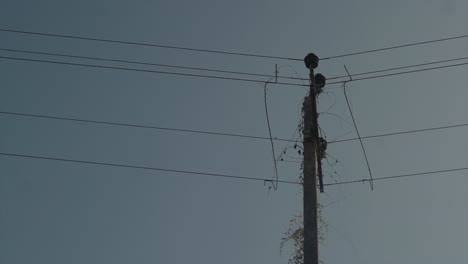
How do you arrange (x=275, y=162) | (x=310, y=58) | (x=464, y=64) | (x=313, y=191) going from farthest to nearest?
(x=464, y=64) → (x=275, y=162) → (x=310, y=58) → (x=313, y=191)

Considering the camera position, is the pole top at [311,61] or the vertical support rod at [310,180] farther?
the pole top at [311,61]

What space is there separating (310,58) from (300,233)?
9.56 ft

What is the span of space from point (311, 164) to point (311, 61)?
1968 millimetres

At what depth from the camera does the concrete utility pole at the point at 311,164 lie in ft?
28.2

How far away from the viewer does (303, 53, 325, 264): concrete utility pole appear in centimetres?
859

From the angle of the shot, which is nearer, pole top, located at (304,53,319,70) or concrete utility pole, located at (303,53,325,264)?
concrete utility pole, located at (303,53,325,264)

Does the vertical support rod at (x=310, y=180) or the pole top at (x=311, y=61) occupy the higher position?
the pole top at (x=311, y=61)

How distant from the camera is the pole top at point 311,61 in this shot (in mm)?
10462

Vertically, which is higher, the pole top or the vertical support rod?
the pole top

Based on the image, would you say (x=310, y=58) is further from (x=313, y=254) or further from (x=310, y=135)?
(x=313, y=254)

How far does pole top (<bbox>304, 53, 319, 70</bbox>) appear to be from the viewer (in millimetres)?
10462

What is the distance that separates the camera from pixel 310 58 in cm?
1047

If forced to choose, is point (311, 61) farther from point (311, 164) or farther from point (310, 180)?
point (310, 180)

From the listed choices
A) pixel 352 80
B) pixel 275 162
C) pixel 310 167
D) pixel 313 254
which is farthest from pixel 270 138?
pixel 313 254
